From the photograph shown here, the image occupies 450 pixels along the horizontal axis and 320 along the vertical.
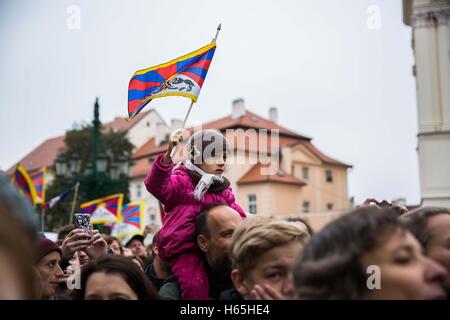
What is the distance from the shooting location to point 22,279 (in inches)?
41.4

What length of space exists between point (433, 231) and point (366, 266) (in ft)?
3.45

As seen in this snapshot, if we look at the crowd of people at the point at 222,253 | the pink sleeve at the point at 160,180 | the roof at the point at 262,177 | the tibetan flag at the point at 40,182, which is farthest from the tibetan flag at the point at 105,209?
the roof at the point at 262,177

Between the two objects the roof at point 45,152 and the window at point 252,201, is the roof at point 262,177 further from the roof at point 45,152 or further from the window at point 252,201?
the roof at point 45,152

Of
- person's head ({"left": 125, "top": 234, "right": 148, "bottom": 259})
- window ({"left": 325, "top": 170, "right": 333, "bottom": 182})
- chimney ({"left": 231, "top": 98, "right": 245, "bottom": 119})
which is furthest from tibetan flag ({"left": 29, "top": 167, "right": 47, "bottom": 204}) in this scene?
window ({"left": 325, "top": 170, "right": 333, "bottom": 182})

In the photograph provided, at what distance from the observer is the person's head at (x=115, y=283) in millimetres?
2451

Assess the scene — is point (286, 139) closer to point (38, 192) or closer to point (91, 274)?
point (38, 192)

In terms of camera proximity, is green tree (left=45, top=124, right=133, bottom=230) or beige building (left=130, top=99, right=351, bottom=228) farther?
beige building (left=130, top=99, right=351, bottom=228)

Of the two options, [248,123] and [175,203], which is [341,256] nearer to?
[175,203]

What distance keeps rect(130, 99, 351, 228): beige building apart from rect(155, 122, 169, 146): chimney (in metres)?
0.15

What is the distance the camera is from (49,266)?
3.36 meters

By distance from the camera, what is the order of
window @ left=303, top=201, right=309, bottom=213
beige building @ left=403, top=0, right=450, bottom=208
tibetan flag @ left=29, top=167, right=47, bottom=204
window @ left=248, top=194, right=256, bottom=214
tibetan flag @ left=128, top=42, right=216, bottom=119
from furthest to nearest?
window @ left=303, top=201, right=309, bottom=213
window @ left=248, top=194, right=256, bottom=214
beige building @ left=403, top=0, right=450, bottom=208
tibetan flag @ left=29, top=167, right=47, bottom=204
tibetan flag @ left=128, top=42, right=216, bottom=119

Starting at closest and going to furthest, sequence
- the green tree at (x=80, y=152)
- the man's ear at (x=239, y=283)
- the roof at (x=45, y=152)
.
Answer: the man's ear at (x=239, y=283) < the green tree at (x=80, y=152) < the roof at (x=45, y=152)

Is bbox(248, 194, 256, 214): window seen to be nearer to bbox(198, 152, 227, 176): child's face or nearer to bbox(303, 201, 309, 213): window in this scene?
bbox(303, 201, 309, 213): window

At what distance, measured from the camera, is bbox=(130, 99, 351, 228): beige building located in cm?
5022
